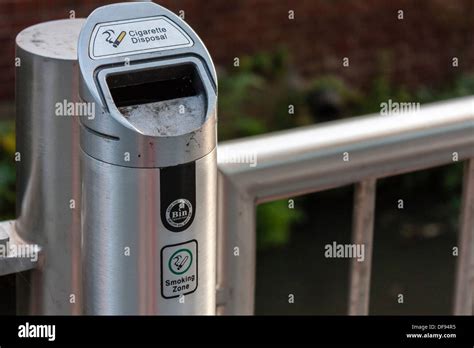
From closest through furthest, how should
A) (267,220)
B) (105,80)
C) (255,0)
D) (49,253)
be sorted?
1. (105,80)
2. (49,253)
3. (267,220)
4. (255,0)

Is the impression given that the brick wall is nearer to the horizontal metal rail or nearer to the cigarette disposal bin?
the horizontal metal rail

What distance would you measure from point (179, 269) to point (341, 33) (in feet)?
15.6

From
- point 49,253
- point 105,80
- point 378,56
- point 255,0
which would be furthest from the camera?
point 378,56

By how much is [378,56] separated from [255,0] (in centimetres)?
85

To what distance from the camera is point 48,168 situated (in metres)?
1.95

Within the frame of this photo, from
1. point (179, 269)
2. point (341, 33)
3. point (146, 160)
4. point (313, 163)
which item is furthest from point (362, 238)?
point (341, 33)

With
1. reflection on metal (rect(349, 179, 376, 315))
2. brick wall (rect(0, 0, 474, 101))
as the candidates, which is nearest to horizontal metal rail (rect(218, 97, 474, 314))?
reflection on metal (rect(349, 179, 376, 315))

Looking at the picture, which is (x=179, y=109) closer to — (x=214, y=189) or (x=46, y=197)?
(x=214, y=189)

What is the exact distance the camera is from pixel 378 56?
6586mm

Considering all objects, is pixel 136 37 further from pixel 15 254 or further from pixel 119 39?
pixel 15 254

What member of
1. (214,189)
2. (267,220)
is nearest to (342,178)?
(214,189)

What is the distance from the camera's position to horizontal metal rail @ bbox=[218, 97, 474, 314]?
80.5 inches

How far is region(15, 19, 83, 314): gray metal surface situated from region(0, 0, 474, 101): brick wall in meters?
3.67

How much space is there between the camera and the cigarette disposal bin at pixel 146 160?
1741 mm
